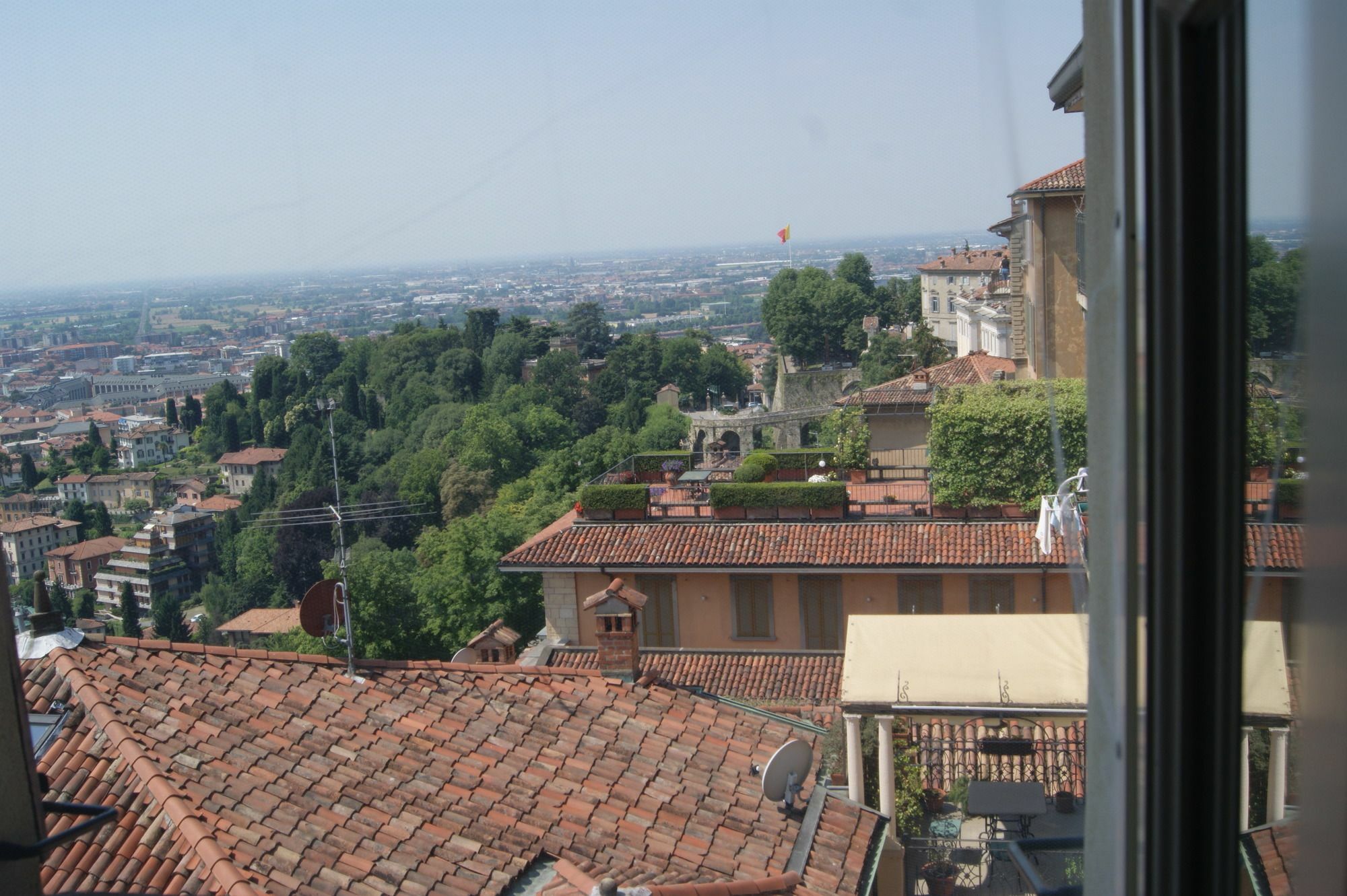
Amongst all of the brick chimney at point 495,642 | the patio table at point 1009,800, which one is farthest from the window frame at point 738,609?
the patio table at point 1009,800

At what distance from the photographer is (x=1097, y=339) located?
65cm

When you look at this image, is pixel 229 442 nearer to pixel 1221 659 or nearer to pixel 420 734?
pixel 420 734

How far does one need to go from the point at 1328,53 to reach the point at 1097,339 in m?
0.19

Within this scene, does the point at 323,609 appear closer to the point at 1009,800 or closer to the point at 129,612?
the point at 1009,800

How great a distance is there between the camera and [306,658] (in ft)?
17.2

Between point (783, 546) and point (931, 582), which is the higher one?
point (783, 546)

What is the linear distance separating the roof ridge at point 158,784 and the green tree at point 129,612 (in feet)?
26.8

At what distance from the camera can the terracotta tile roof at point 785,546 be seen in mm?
10766

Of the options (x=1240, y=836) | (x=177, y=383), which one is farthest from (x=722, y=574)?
(x=1240, y=836)

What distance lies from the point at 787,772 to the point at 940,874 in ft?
3.18

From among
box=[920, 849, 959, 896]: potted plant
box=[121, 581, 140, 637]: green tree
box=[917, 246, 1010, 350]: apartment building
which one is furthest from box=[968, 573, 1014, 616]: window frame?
box=[917, 246, 1010, 350]: apartment building

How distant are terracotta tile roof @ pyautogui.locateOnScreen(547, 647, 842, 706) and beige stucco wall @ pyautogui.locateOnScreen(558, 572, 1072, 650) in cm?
16

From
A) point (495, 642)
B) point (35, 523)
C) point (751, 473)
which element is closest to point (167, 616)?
point (751, 473)

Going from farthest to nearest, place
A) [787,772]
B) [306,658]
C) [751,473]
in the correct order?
1. [751,473]
2. [306,658]
3. [787,772]
